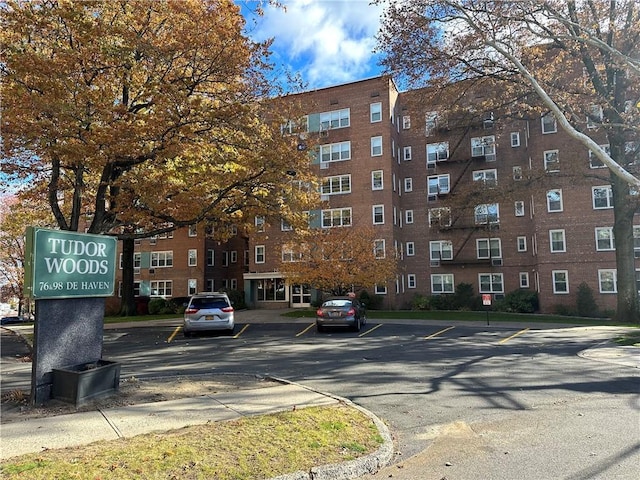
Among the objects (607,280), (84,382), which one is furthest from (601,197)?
(84,382)

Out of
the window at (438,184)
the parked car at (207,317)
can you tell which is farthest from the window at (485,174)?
the parked car at (207,317)

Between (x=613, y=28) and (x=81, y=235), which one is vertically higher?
(x=613, y=28)

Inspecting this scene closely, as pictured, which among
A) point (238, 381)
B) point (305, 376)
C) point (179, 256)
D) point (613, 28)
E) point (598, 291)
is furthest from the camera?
point (179, 256)

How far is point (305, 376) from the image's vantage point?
945 cm

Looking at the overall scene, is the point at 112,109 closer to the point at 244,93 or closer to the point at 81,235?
the point at 244,93

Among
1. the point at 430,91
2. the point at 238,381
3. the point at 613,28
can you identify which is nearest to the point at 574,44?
the point at 613,28

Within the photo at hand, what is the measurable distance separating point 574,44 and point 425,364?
660 inches

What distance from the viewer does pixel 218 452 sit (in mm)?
4668

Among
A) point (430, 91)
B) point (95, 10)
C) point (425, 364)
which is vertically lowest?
point (425, 364)

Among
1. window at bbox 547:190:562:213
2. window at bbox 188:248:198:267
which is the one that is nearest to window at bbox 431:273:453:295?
window at bbox 547:190:562:213

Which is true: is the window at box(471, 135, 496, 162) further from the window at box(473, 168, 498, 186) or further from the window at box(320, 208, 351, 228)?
the window at box(320, 208, 351, 228)

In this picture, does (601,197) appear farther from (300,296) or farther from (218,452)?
(218,452)

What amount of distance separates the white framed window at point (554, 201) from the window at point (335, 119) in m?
16.2

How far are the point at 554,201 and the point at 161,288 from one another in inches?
1456
